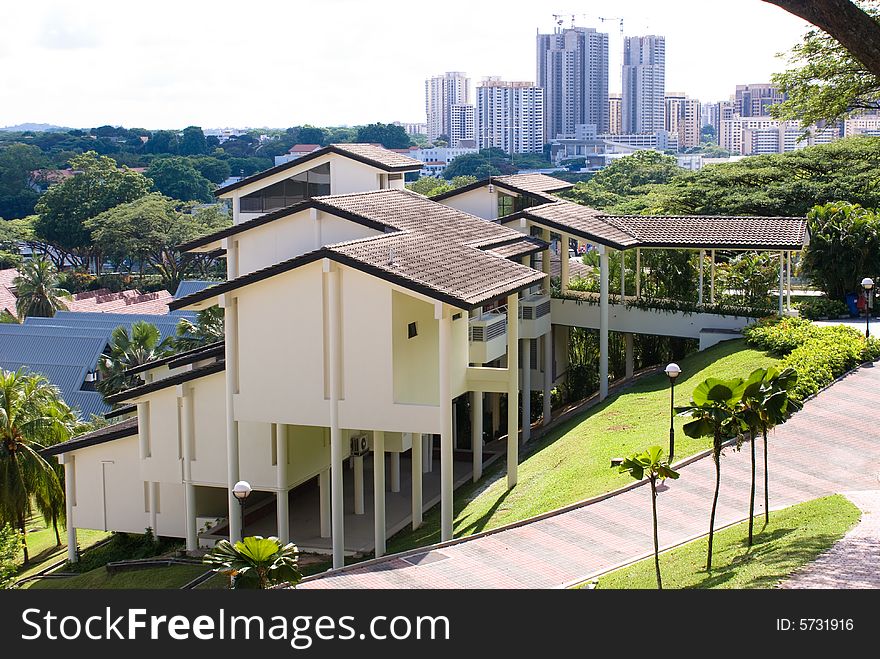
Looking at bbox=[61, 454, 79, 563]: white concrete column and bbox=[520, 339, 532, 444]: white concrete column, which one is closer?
bbox=[61, 454, 79, 563]: white concrete column

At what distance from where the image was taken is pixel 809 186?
44281 millimetres

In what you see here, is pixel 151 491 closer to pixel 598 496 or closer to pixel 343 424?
pixel 343 424

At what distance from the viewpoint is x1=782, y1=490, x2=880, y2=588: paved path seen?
13.5 metres

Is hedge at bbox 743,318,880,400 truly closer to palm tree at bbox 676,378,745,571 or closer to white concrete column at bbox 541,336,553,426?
white concrete column at bbox 541,336,553,426

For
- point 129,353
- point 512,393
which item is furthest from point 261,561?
point 129,353

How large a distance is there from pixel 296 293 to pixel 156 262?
214 feet

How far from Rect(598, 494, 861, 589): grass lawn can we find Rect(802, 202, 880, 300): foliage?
1693 centimetres

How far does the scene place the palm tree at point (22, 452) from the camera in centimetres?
2706

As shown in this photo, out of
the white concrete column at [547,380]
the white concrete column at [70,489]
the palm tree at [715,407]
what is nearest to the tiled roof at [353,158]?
the white concrete column at [547,380]

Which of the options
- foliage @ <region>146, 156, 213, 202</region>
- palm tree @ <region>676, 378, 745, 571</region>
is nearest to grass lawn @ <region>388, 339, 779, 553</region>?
palm tree @ <region>676, 378, 745, 571</region>

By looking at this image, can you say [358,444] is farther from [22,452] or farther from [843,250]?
[843,250]

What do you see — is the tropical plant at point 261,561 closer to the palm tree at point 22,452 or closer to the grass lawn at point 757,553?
the grass lawn at point 757,553

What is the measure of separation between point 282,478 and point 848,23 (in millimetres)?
13992
